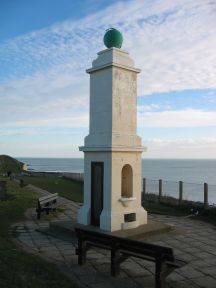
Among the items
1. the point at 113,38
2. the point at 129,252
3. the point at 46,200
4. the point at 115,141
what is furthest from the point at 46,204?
the point at 129,252

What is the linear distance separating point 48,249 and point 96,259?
1368 mm

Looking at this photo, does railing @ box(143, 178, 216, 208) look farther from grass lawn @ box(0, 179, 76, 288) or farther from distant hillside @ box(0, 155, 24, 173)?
distant hillside @ box(0, 155, 24, 173)

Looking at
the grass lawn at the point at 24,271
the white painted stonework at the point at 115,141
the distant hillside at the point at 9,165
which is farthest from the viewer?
the distant hillside at the point at 9,165

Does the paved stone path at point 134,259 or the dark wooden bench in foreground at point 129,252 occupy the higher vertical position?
the dark wooden bench in foreground at point 129,252

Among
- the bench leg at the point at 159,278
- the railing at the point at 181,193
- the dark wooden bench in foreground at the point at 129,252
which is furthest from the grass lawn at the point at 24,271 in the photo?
the railing at the point at 181,193

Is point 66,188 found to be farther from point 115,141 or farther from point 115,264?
point 115,264

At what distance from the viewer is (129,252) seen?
22.2ft

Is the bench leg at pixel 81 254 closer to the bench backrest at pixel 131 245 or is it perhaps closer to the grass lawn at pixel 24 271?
the bench backrest at pixel 131 245

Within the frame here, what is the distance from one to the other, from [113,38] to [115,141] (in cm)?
276

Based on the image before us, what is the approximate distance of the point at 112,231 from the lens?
989 centimetres

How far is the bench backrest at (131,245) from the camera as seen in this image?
6.13 m

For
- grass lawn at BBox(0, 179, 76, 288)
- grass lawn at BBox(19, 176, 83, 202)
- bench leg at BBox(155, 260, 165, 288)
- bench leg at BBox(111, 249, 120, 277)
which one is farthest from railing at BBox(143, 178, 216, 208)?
bench leg at BBox(155, 260, 165, 288)

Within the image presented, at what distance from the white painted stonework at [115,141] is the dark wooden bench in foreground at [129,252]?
2.41 meters

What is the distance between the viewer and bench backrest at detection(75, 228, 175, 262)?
6.13 m
